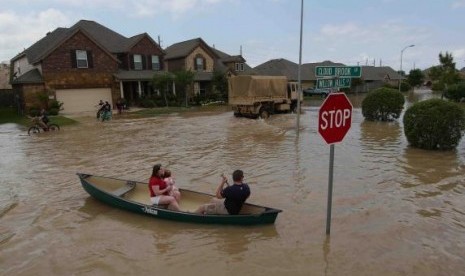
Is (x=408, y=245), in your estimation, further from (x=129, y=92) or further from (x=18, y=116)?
(x=129, y=92)

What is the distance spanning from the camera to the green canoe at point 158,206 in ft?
28.0

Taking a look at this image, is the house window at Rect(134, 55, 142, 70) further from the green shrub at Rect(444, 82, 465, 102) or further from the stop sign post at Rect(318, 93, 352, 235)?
the stop sign post at Rect(318, 93, 352, 235)

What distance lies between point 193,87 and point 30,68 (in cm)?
1630

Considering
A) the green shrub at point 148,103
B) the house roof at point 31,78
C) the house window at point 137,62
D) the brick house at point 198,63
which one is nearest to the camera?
the house roof at point 31,78

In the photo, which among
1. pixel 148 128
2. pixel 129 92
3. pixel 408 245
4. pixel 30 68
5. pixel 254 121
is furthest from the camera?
pixel 129 92

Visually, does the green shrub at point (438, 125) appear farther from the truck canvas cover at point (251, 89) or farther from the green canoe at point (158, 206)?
the truck canvas cover at point (251, 89)

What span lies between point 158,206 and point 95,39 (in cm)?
3197

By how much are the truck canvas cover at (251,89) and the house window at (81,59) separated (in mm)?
13895

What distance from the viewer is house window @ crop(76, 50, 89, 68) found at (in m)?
37.1

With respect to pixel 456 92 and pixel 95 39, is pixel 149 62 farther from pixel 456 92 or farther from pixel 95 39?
pixel 456 92

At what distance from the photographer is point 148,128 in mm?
26391

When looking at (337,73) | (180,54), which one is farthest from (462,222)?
(180,54)

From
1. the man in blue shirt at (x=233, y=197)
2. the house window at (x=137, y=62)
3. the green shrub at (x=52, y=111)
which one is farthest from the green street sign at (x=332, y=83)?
the house window at (x=137, y=62)

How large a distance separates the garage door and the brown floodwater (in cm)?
1836
